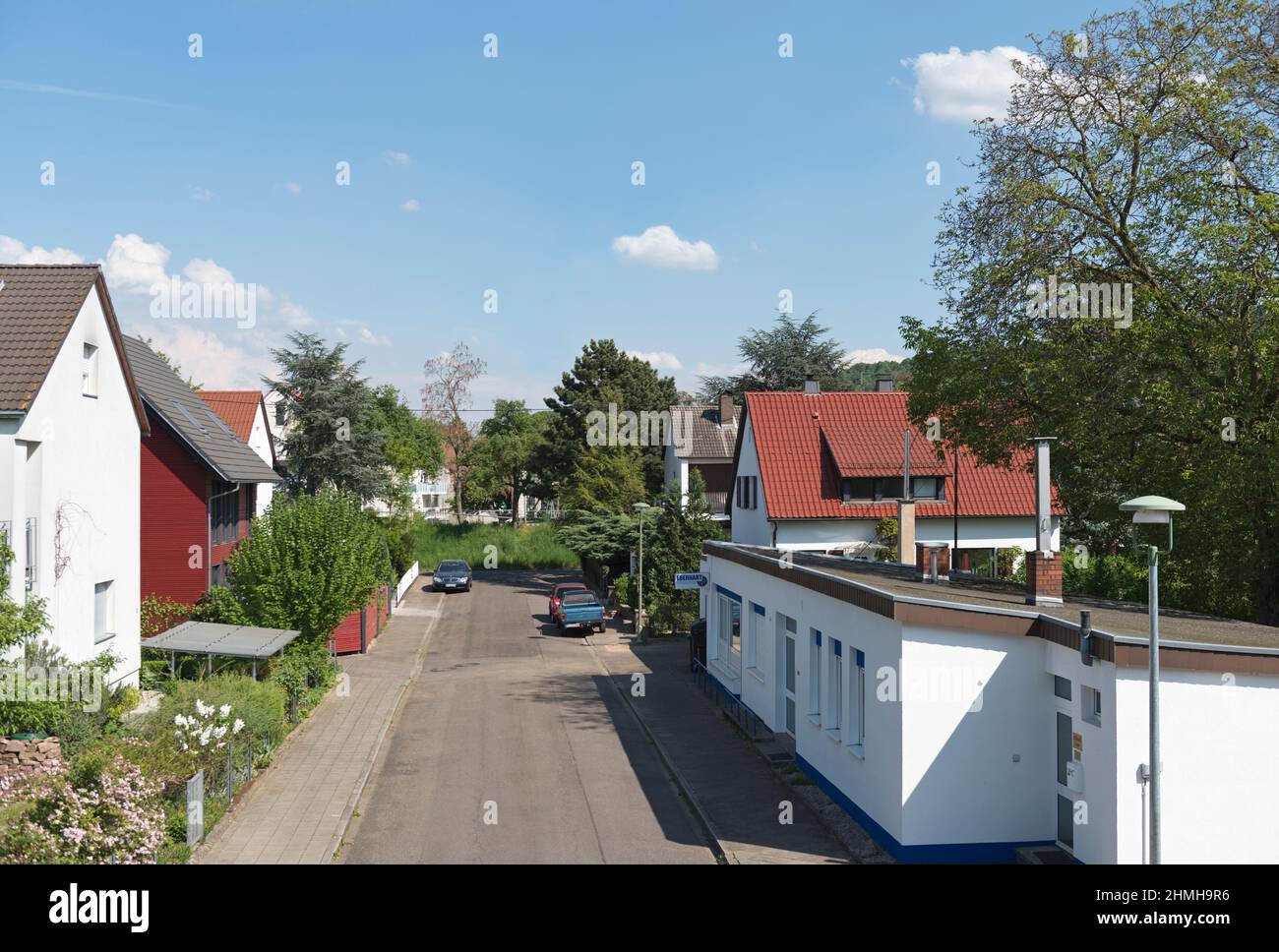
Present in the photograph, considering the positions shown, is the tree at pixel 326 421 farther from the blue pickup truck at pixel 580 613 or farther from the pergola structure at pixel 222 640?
the pergola structure at pixel 222 640

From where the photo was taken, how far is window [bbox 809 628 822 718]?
51.7ft

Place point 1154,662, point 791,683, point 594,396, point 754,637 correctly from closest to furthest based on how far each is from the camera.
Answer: point 1154,662 → point 791,683 → point 754,637 → point 594,396

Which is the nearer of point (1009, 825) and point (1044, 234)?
point (1009, 825)

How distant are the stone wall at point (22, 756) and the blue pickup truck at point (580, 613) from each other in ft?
67.8

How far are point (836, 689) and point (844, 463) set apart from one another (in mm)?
19103

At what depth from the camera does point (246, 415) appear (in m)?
36.6

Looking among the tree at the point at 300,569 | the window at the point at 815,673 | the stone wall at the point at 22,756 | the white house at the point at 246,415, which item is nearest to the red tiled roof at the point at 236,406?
the white house at the point at 246,415

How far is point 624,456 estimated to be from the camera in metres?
50.8

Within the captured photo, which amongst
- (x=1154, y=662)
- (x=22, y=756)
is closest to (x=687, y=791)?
(x=1154, y=662)

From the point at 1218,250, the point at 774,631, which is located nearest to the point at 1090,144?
the point at 1218,250

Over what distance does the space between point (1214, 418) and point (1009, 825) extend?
8373 mm

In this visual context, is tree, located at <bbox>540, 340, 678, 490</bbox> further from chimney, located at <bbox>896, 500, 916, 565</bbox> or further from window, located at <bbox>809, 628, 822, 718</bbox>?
window, located at <bbox>809, 628, 822, 718</bbox>

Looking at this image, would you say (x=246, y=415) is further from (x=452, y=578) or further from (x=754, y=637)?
(x=754, y=637)
